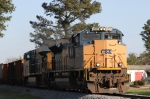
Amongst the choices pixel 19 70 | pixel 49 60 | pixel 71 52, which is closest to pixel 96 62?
pixel 71 52

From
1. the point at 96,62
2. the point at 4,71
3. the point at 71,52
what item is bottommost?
the point at 4,71

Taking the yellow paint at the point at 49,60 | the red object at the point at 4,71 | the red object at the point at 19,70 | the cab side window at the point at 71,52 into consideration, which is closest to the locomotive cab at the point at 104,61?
the cab side window at the point at 71,52

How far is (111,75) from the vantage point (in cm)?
2053

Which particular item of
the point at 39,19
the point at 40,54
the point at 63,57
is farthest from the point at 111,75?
the point at 39,19

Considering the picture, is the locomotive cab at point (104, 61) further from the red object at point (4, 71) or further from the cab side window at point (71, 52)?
the red object at point (4, 71)

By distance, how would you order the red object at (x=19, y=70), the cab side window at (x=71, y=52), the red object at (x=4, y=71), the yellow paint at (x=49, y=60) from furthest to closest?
the red object at (x=4, y=71) → the red object at (x=19, y=70) → the yellow paint at (x=49, y=60) → the cab side window at (x=71, y=52)

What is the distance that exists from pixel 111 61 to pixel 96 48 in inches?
46.8

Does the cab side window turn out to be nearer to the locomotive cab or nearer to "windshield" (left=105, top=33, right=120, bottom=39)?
the locomotive cab

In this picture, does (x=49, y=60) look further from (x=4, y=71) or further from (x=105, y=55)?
(x=4, y=71)

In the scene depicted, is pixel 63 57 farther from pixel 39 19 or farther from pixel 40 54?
pixel 39 19

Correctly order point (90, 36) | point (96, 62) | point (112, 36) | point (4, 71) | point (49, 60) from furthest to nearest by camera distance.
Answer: point (4, 71) < point (49, 60) < point (112, 36) < point (90, 36) < point (96, 62)

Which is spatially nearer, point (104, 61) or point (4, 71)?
point (104, 61)

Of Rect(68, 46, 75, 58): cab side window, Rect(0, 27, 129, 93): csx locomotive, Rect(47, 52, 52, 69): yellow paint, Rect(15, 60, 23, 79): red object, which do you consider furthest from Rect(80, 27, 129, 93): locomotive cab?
Rect(15, 60, 23, 79): red object

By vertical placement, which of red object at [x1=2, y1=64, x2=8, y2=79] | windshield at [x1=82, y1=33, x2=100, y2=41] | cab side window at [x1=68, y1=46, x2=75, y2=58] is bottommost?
red object at [x1=2, y1=64, x2=8, y2=79]
